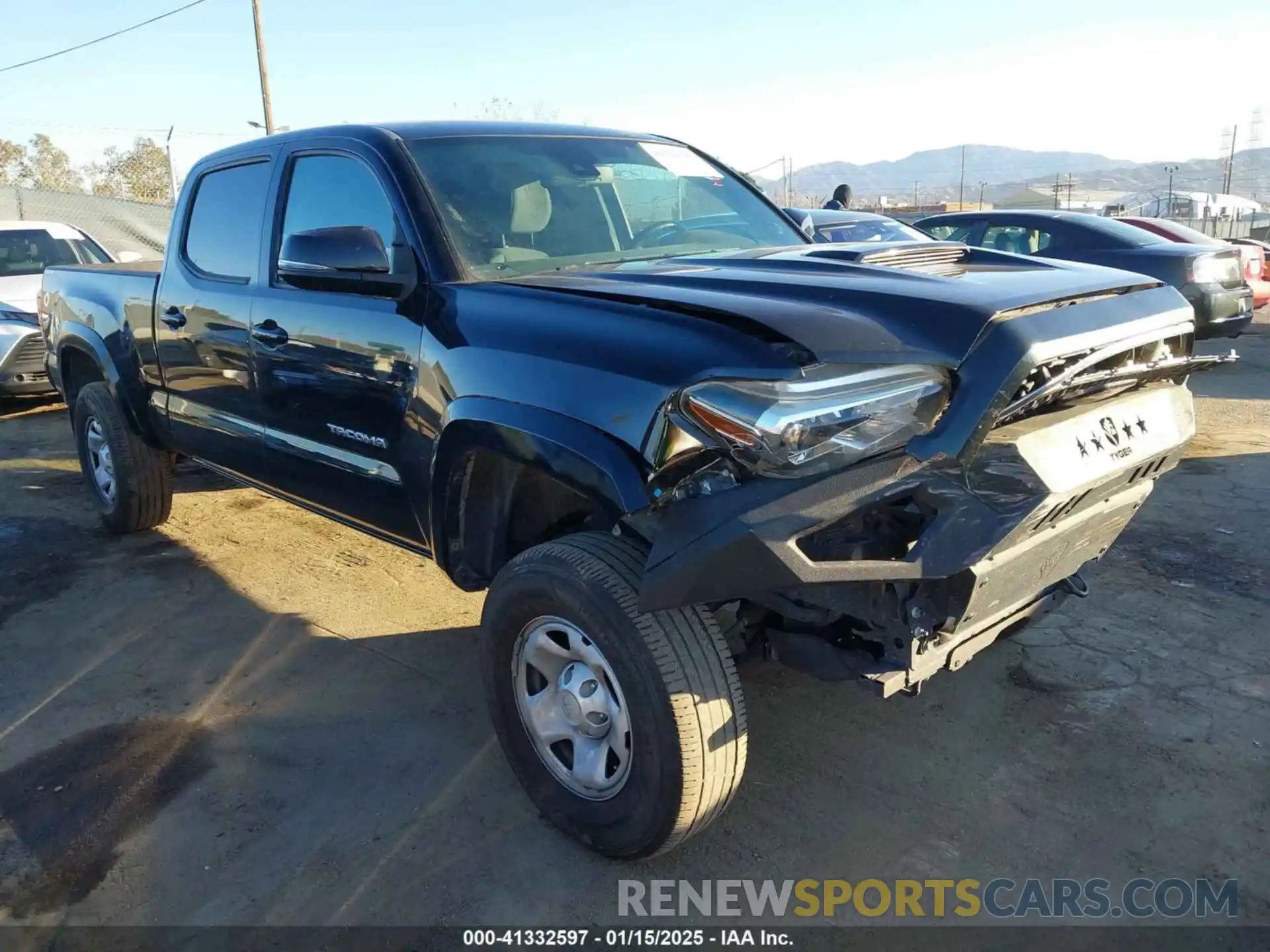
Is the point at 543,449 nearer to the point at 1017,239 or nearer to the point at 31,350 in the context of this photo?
the point at 31,350

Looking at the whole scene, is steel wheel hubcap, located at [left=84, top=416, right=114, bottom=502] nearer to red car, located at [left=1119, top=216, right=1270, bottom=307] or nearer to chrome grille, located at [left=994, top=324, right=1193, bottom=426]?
chrome grille, located at [left=994, top=324, right=1193, bottom=426]

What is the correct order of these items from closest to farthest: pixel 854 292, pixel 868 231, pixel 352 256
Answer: pixel 854 292
pixel 352 256
pixel 868 231

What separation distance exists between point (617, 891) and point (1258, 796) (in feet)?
5.98

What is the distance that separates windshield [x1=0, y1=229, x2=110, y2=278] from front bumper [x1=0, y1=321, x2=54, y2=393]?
55.8 inches

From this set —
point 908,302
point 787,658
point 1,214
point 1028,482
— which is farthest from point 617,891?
point 1,214

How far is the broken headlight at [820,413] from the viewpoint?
2.03 m

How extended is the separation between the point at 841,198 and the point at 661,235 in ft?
25.4

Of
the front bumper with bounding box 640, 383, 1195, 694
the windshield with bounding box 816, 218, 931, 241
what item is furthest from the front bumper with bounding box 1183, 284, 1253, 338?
the front bumper with bounding box 640, 383, 1195, 694

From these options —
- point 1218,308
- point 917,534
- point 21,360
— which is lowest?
point 21,360

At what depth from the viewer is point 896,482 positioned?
2.05 m

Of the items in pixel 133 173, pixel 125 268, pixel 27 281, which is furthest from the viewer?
pixel 133 173

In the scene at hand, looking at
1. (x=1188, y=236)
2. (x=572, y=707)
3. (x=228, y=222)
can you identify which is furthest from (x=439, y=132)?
(x=1188, y=236)

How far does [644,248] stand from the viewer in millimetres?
3361

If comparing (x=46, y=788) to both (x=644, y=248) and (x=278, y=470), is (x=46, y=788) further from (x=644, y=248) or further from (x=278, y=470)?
(x=644, y=248)
